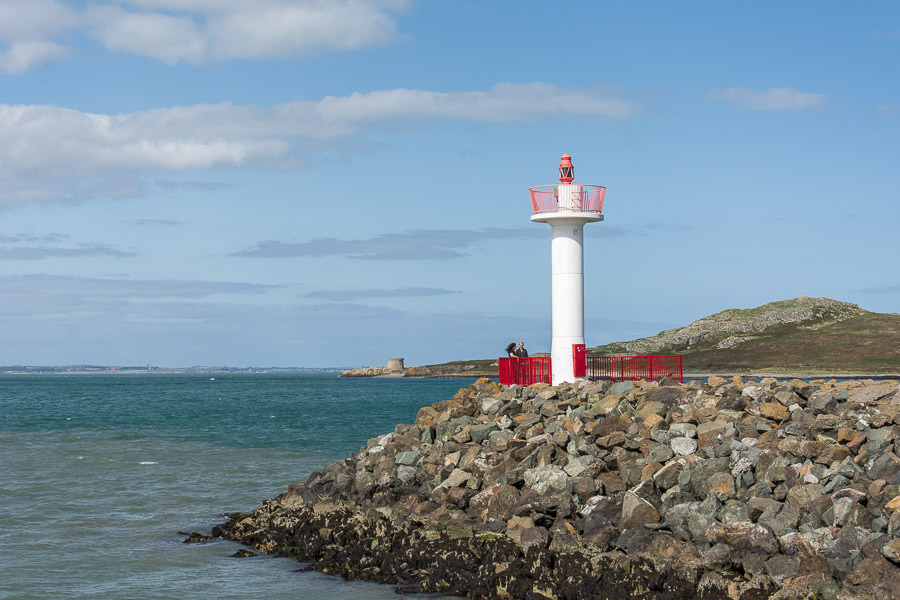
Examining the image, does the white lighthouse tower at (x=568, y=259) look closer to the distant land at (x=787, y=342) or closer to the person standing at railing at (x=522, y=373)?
the person standing at railing at (x=522, y=373)

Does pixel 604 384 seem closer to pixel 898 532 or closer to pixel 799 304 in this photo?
pixel 898 532

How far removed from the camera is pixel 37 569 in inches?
525

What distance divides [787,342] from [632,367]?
84191mm

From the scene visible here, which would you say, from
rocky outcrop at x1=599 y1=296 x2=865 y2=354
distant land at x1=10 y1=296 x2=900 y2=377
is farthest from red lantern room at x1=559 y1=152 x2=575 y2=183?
rocky outcrop at x1=599 y1=296 x2=865 y2=354

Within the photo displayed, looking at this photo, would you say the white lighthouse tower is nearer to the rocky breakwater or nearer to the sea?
the rocky breakwater

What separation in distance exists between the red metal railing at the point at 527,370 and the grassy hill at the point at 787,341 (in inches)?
2444

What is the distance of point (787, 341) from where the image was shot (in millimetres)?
98000

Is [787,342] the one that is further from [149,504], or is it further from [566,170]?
[149,504]

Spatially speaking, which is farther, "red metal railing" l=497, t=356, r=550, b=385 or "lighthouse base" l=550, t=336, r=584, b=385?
"red metal railing" l=497, t=356, r=550, b=385

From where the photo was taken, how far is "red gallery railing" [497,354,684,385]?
19422 millimetres

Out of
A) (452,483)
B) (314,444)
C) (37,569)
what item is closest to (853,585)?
(452,483)

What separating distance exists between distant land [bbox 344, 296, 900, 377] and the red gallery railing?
57.3 m

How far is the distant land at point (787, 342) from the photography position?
8362 cm

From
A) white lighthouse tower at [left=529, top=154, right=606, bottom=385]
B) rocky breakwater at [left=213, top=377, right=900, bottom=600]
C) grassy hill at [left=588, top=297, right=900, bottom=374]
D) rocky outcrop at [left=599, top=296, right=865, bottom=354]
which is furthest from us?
rocky outcrop at [left=599, top=296, right=865, bottom=354]
